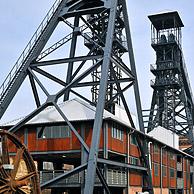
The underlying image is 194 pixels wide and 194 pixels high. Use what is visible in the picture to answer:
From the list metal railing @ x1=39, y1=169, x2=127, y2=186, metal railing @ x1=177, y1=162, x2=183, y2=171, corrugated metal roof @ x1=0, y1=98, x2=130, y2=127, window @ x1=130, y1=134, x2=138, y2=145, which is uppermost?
corrugated metal roof @ x1=0, y1=98, x2=130, y2=127

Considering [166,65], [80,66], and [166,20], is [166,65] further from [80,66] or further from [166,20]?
[80,66]

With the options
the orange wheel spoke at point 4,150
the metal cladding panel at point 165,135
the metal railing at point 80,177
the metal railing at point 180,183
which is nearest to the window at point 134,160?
the metal railing at point 80,177

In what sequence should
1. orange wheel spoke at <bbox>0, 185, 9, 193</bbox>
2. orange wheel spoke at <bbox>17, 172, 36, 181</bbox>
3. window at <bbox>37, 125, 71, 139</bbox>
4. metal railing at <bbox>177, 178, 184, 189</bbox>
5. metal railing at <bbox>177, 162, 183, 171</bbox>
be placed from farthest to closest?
metal railing at <bbox>177, 162, 183, 171</bbox>
metal railing at <bbox>177, 178, 184, 189</bbox>
window at <bbox>37, 125, 71, 139</bbox>
orange wheel spoke at <bbox>17, 172, 36, 181</bbox>
orange wheel spoke at <bbox>0, 185, 9, 193</bbox>

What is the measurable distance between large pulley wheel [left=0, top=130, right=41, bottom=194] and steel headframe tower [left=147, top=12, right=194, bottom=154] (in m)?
29.8

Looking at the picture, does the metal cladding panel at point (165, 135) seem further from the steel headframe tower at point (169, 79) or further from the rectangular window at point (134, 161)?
the rectangular window at point (134, 161)

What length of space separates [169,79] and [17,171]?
102 ft

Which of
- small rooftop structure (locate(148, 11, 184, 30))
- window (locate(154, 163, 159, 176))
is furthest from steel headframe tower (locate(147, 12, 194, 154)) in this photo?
window (locate(154, 163, 159, 176))

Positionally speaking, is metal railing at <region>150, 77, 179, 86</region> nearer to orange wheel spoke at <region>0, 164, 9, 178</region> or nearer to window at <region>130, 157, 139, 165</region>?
window at <region>130, 157, 139, 165</region>

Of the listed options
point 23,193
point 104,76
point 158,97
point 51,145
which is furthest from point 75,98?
point 158,97

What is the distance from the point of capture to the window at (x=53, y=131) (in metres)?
28.1

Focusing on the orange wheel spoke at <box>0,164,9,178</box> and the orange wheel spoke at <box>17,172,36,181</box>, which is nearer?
the orange wheel spoke at <box>0,164,9,178</box>

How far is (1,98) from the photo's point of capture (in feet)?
87.0

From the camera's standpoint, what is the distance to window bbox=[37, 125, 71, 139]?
2807cm

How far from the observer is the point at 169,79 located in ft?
164
